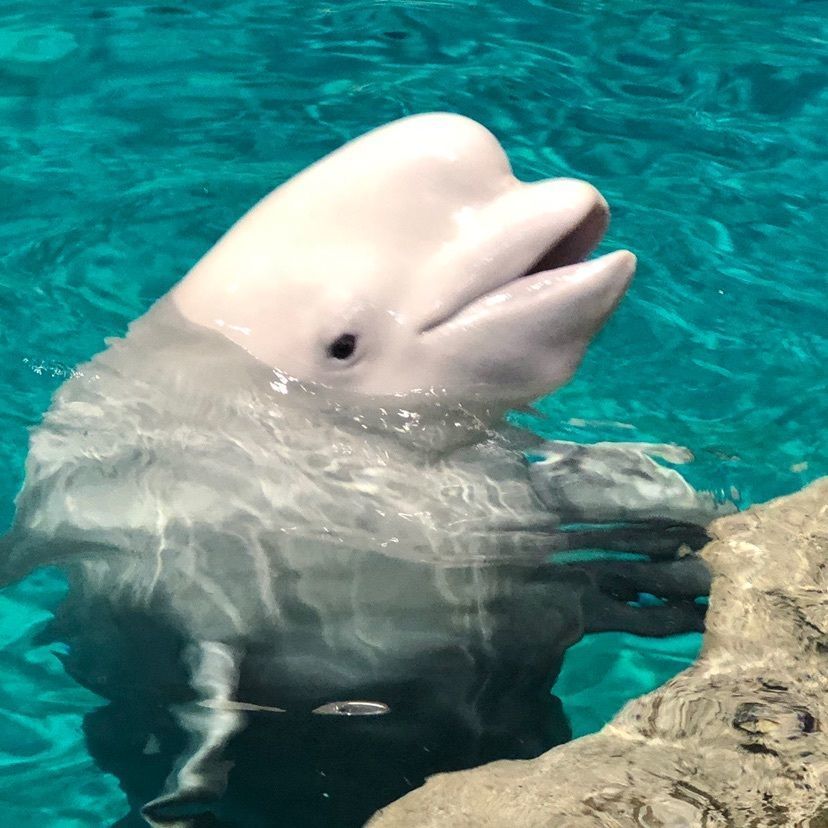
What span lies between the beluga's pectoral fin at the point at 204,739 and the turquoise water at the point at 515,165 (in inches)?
23.0

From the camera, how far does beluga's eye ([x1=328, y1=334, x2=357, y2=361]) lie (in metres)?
4.42

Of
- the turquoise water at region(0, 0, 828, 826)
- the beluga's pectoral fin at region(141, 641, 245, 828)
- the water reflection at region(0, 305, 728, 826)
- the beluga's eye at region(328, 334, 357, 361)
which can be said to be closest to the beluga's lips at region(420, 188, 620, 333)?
the beluga's eye at region(328, 334, 357, 361)

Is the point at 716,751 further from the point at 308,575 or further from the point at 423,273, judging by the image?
the point at 423,273

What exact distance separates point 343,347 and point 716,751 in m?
1.97

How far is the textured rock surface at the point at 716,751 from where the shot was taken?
2.85 meters

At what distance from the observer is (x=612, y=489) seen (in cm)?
461

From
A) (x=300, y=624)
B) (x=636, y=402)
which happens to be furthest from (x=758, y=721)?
(x=636, y=402)

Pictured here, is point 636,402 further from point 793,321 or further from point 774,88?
point 774,88

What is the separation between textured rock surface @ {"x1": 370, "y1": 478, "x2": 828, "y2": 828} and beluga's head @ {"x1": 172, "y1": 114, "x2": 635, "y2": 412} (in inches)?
41.0

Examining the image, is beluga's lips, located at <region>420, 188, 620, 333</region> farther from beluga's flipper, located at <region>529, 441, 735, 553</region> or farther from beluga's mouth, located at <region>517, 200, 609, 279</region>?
beluga's flipper, located at <region>529, 441, 735, 553</region>

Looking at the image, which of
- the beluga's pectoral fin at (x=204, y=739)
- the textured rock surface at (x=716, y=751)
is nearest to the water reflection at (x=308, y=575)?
the beluga's pectoral fin at (x=204, y=739)

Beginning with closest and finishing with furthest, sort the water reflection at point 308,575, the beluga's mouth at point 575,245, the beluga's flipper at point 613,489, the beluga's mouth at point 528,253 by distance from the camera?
the water reflection at point 308,575 → the beluga's mouth at point 528,253 → the beluga's mouth at point 575,245 → the beluga's flipper at point 613,489

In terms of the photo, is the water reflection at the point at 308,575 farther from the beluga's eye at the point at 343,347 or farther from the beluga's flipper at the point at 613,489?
the beluga's eye at the point at 343,347

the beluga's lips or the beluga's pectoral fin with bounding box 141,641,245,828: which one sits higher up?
the beluga's lips
